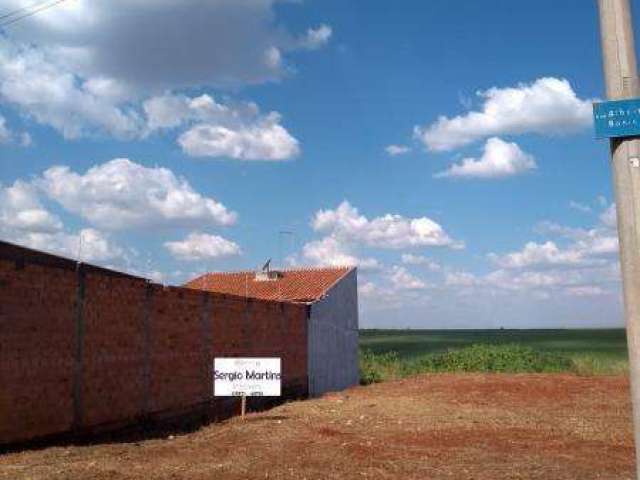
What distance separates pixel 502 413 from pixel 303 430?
5.76 metres

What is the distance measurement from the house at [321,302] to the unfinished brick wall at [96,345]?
831 centimetres

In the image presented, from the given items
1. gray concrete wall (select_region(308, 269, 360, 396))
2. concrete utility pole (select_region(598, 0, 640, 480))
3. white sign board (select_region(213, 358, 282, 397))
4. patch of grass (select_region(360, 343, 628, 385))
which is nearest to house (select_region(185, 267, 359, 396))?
gray concrete wall (select_region(308, 269, 360, 396))

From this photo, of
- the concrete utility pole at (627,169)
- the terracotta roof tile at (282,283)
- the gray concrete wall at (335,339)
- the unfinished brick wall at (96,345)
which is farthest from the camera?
the terracotta roof tile at (282,283)

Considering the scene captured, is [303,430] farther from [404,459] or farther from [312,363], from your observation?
[312,363]

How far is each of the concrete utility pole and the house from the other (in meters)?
22.1

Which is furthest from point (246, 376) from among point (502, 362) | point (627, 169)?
point (502, 362)

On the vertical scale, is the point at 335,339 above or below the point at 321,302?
below

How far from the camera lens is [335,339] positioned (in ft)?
103

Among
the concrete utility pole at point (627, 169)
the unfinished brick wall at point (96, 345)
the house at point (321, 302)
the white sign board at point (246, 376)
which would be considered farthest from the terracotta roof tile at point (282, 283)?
the concrete utility pole at point (627, 169)

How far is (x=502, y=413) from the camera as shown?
17312 millimetres

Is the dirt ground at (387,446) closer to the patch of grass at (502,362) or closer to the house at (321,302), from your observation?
the house at (321,302)

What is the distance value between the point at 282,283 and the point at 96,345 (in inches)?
800

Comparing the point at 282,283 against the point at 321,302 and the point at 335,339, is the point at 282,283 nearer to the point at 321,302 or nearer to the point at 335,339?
the point at 335,339

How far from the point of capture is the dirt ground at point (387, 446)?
953 cm
